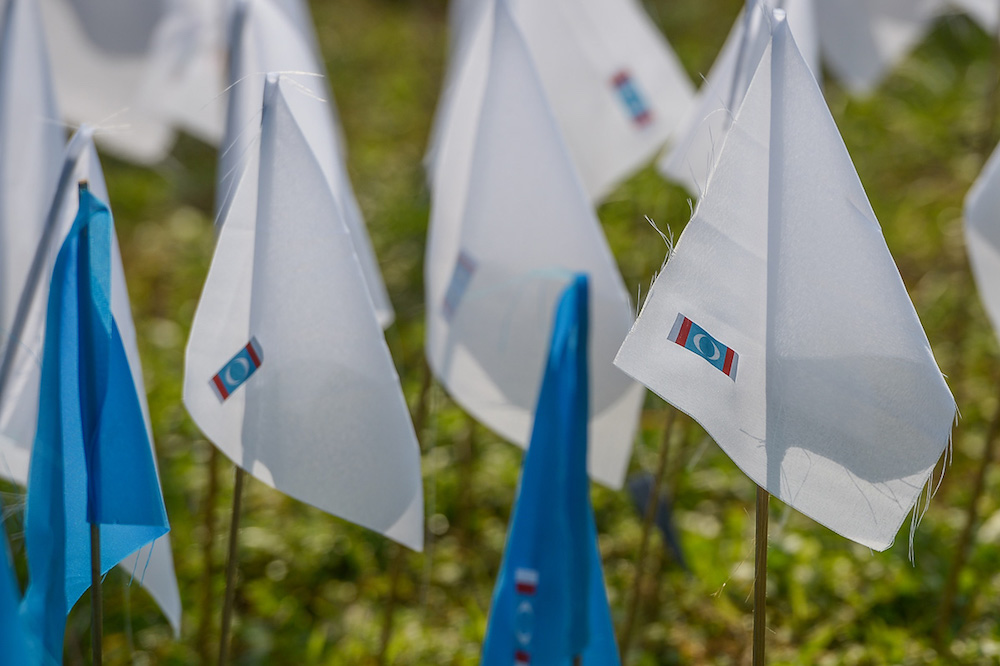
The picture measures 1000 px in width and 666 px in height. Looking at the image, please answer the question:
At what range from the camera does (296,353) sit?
1.01 metres

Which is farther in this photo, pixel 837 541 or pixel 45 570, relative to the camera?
pixel 837 541

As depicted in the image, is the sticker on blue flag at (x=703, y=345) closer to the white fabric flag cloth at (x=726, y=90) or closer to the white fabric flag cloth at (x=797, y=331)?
the white fabric flag cloth at (x=797, y=331)

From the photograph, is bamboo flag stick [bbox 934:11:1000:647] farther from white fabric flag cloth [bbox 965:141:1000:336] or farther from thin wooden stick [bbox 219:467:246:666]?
thin wooden stick [bbox 219:467:246:666]

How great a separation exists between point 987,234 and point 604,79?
24.6 inches

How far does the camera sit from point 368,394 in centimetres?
103

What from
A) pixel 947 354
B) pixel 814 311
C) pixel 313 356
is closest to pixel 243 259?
pixel 313 356

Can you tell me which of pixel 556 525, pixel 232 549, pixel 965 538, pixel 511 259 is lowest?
pixel 965 538

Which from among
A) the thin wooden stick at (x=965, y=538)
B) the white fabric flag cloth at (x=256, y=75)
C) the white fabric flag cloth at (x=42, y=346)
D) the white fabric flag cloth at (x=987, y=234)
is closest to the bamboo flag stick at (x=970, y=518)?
the thin wooden stick at (x=965, y=538)

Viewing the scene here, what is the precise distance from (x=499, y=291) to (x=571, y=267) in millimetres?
105

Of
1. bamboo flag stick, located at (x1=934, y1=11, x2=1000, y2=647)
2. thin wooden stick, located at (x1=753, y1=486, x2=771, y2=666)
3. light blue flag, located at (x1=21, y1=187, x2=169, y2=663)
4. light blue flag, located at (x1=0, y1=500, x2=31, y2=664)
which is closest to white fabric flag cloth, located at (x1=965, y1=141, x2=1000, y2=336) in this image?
bamboo flag stick, located at (x1=934, y1=11, x2=1000, y2=647)

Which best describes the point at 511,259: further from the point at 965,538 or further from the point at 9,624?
the point at 965,538

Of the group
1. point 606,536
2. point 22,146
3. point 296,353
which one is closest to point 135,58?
point 22,146

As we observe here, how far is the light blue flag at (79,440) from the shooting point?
0.94 m

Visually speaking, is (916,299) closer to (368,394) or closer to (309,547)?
(309,547)
